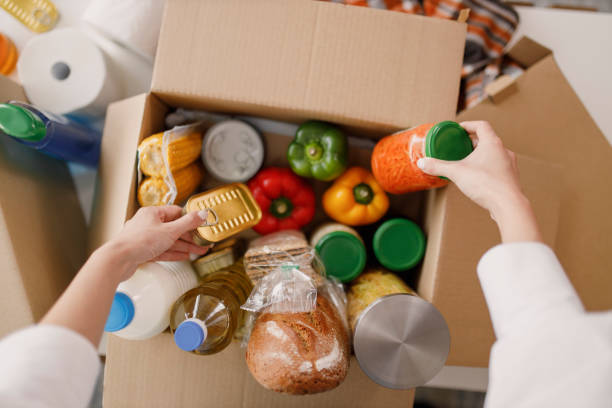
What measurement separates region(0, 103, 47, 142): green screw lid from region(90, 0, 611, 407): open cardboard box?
17 centimetres

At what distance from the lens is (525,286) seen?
1.56ft

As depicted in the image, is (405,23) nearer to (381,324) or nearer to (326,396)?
(381,324)

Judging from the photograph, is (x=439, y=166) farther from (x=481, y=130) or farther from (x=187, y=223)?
(x=187, y=223)

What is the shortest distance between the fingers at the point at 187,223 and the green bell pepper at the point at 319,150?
31 centimetres

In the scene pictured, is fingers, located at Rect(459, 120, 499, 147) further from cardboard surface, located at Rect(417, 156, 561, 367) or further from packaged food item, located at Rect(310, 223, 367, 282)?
packaged food item, located at Rect(310, 223, 367, 282)

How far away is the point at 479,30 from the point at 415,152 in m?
0.55

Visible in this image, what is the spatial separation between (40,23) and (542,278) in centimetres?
126

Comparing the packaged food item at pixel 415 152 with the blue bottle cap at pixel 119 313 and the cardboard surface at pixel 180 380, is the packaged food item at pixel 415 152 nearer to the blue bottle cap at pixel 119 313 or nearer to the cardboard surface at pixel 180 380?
the cardboard surface at pixel 180 380

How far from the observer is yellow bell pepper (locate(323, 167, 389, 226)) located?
3.03 feet

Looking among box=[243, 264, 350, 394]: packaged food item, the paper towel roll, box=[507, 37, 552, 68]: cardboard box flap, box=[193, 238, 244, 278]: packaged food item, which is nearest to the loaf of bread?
box=[243, 264, 350, 394]: packaged food item

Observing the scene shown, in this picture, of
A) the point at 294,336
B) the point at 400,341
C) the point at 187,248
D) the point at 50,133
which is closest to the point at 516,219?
the point at 400,341

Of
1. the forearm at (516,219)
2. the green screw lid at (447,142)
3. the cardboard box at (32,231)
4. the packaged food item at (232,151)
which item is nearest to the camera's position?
the forearm at (516,219)

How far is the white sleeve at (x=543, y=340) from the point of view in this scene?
16.6 inches

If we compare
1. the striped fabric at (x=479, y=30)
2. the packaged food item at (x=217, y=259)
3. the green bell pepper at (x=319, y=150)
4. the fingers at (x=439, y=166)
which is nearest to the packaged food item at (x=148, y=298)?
the packaged food item at (x=217, y=259)
